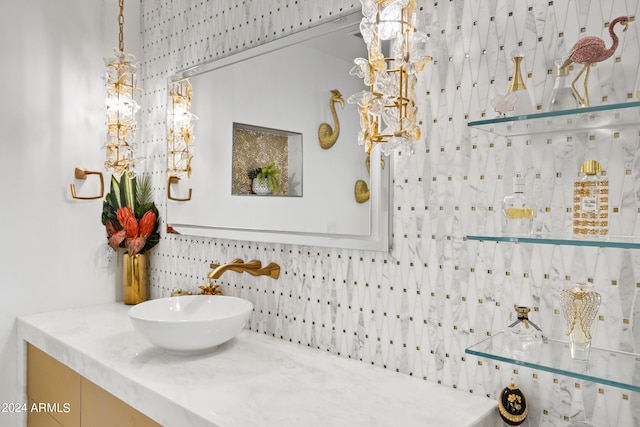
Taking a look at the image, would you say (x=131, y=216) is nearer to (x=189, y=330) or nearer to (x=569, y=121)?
(x=189, y=330)

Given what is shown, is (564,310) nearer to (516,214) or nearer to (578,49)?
(516,214)

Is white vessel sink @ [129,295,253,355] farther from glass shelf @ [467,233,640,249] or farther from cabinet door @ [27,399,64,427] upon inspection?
glass shelf @ [467,233,640,249]

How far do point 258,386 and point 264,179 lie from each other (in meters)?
0.78

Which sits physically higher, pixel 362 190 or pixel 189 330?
pixel 362 190

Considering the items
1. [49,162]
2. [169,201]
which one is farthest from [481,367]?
[49,162]

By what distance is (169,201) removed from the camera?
90.3 inches

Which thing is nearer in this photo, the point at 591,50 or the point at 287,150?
the point at 591,50

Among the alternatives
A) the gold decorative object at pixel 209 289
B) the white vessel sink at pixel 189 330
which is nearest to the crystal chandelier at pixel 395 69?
the white vessel sink at pixel 189 330

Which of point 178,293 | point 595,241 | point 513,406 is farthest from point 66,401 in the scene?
point 595,241

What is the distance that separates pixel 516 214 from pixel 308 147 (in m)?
0.78

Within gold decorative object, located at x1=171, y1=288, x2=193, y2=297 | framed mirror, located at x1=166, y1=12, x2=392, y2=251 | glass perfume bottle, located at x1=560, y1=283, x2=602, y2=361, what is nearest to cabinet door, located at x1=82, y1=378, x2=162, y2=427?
gold decorative object, located at x1=171, y1=288, x2=193, y2=297

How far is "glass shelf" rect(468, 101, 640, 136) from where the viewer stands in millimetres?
899

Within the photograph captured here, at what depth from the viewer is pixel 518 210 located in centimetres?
107

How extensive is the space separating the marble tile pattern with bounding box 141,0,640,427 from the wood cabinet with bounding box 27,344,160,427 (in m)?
0.59
